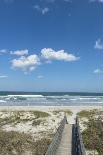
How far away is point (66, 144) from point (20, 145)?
3.40m

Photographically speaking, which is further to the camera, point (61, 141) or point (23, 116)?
point (23, 116)

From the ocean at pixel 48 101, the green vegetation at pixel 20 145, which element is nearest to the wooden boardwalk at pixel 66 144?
the green vegetation at pixel 20 145

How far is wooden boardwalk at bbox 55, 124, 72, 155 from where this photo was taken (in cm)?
2161

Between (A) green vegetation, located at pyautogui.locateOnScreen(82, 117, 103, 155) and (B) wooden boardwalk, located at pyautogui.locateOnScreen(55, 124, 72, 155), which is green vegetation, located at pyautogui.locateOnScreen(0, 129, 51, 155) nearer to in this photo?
(B) wooden boardwalk, located at pyautogui.locateOnScreen(55, 124, 72, 155)

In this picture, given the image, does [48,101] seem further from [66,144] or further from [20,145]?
[66,144]

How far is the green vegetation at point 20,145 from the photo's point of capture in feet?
77.6

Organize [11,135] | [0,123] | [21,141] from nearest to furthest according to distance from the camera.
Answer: [21,141]
[11,135]
[0,123]

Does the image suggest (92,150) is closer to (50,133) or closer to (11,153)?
(11,153)

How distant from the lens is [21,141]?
85.5ft

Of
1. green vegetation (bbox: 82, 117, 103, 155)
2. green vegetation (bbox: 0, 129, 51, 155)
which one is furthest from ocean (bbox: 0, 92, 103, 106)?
green vegetation (bbox: 0, 129, 51, 155)

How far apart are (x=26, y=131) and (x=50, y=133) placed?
8.48 ft

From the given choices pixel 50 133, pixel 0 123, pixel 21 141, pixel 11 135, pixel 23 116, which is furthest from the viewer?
pixel 23 116

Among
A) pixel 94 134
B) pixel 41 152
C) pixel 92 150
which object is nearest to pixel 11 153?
pixel 41 152

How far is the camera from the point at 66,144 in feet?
79.1
